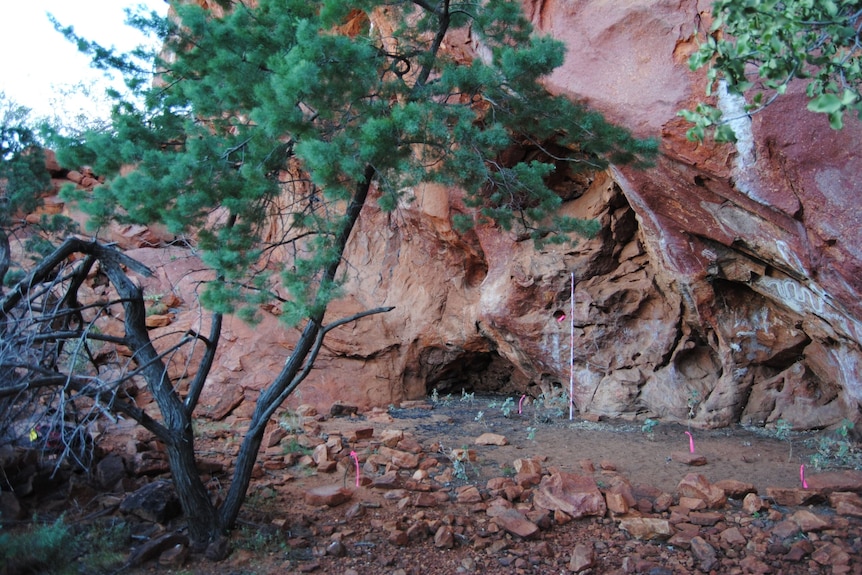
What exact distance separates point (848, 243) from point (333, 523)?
4562mm

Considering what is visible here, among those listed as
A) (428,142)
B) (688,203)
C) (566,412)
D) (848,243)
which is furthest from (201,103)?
(566,412)

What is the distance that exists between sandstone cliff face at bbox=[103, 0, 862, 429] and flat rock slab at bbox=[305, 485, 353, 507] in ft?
12.2

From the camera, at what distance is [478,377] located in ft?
35.0

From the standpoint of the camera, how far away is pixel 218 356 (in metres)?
8.89

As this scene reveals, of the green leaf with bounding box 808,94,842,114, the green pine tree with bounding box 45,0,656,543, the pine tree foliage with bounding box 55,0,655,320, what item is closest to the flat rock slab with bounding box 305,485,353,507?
the green pine tree with bounding box 45,0,656,543

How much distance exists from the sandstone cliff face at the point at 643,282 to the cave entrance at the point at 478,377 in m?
0.04

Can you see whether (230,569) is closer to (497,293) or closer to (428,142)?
(428,142)

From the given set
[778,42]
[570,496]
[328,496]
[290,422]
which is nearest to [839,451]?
[570,496]

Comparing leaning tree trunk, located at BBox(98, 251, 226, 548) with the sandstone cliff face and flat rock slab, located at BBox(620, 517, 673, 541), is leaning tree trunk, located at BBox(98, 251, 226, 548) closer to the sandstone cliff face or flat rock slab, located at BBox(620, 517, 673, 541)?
flat rock slab, located at BBox(620, 517, 673, 541)

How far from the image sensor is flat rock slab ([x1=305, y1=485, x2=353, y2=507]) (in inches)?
189

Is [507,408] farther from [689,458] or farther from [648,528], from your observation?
[648,528]

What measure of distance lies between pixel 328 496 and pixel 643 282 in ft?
16.0

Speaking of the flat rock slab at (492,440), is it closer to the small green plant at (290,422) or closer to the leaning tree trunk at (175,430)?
the small green plant at (290,422)

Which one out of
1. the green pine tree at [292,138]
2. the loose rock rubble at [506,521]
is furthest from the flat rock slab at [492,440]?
the green pine tree at [292,138]
